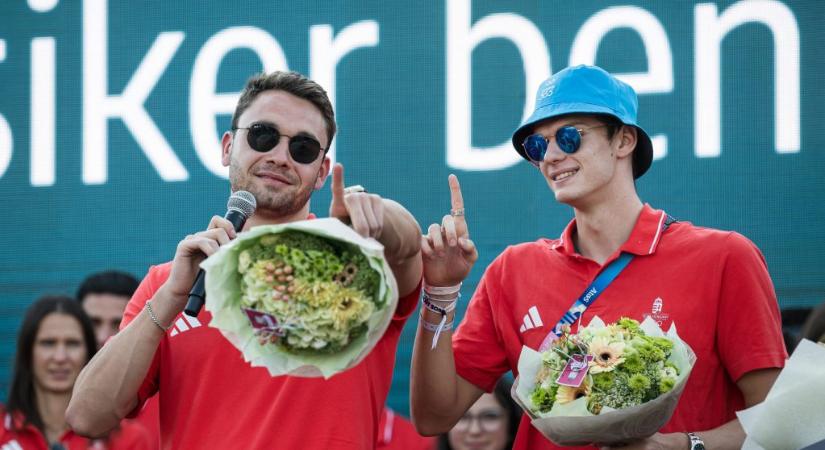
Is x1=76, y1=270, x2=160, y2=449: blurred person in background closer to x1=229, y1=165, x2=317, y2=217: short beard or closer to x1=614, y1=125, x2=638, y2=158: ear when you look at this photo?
x1=229, y1=165, x2=317, y2=217: short beard

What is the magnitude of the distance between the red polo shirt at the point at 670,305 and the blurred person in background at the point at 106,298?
2558mm

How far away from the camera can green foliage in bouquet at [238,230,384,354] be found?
102 inches

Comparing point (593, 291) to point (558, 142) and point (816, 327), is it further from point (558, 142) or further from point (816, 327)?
point (816, 327)

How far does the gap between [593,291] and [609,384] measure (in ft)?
1.53

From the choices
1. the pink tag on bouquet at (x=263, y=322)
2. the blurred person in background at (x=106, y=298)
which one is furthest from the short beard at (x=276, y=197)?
the blurred person in background at (x=106, y=298)

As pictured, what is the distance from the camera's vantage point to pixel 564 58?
5.75 metres

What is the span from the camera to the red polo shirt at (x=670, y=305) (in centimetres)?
332

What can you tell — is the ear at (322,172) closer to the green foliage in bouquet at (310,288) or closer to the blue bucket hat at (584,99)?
the blue bucket hat at (584,99)

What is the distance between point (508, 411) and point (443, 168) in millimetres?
1468

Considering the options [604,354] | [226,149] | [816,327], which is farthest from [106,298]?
[604,354]

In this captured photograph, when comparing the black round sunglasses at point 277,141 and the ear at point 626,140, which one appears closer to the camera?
the black round sunglasses at point 277,141

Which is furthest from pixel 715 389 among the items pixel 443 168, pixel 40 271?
pixel 40 271

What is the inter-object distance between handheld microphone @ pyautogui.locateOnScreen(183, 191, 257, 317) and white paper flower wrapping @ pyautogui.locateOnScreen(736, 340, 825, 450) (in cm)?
136

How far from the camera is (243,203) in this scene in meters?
3.27
